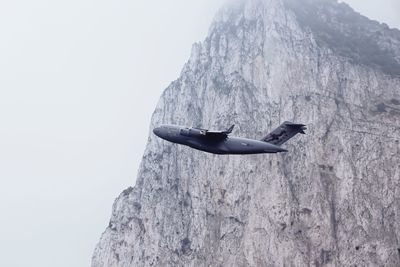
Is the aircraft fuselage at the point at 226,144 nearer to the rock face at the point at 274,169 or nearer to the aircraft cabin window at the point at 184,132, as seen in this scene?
the aircraft cabin window at the point at 184,132

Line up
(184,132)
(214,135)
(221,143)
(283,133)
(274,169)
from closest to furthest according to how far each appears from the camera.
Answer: (214,135), (221,143), (184,132), (283,133), (274,169)

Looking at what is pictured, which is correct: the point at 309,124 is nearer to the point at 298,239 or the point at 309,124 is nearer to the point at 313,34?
the point at 298,239

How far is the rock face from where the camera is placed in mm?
91812

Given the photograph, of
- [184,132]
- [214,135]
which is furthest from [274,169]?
[214,135]

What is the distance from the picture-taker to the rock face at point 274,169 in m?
91.8

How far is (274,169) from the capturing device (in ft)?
329

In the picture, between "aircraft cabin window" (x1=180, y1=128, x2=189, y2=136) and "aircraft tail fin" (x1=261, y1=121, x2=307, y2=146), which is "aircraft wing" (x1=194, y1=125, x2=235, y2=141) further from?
"aircraft tail fin" (x1=261, y1=121, x2=307, y2=146)

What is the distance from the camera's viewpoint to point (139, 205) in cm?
11219

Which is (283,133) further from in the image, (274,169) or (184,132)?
(274,169)

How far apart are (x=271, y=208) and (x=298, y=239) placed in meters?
7.92

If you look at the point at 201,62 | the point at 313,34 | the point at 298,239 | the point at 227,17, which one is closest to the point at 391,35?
the point at 313,34

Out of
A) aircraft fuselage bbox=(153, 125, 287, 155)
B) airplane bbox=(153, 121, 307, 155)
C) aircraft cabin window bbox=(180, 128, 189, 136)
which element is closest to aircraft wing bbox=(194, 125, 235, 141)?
airplane bbox=(153, 121, 307, 155)

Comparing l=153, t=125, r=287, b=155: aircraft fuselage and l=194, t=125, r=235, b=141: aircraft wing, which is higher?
l=194, t=125, r=235, b=141: aircraft wing

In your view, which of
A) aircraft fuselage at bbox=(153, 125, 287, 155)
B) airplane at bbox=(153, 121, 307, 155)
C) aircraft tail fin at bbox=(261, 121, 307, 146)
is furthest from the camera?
aircraft tail fin at bbox=(261, 121, 307, 146)
